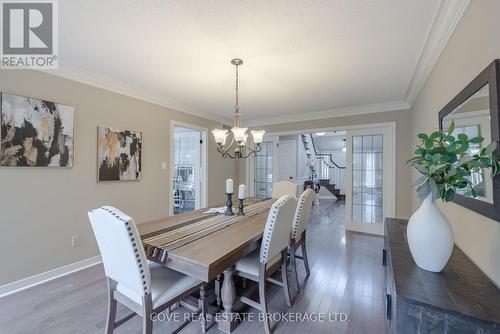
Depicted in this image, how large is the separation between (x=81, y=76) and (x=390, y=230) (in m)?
3.85

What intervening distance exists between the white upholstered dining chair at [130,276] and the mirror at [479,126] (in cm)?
178

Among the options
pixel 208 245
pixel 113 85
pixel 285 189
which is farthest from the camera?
pixel 285 189

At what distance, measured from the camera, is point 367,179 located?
4.25m

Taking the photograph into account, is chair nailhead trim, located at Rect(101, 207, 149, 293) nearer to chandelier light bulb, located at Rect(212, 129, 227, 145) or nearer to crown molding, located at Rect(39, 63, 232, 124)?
chandelier light bulb, located at Rect(212, 129, 227, 145)

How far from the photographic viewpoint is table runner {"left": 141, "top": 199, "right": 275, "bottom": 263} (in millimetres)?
1479

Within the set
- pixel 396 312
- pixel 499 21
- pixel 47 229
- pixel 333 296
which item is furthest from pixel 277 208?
pixel 47 229

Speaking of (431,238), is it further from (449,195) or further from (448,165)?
(448,165)

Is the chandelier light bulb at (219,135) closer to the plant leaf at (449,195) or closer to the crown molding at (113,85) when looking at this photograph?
the crown molding at (113,85)

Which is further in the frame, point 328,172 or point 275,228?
point 328,172

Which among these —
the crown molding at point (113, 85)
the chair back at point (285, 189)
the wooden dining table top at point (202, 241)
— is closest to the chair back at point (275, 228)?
the wooden dining table top at point (202, 241)

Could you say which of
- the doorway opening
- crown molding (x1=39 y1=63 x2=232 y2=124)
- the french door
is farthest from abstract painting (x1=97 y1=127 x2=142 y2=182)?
the french door

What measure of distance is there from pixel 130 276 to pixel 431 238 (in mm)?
1698

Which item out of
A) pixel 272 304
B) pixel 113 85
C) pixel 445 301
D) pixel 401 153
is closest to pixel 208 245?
pixel 272 304

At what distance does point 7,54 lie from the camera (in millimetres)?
2086
